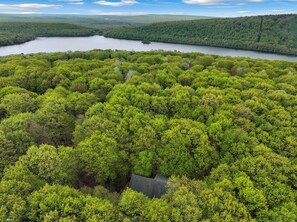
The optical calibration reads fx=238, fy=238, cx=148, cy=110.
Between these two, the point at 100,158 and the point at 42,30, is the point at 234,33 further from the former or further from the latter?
the point at 100,158

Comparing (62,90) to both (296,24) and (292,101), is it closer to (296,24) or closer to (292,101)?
(292,101)

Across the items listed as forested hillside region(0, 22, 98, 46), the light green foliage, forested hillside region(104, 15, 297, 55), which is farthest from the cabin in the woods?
forested hillside region(0, 22, 98, 46)

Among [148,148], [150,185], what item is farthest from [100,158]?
[150,185]

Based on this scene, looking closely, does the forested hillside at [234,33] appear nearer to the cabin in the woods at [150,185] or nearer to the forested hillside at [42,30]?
the forested hillside at [42,30]

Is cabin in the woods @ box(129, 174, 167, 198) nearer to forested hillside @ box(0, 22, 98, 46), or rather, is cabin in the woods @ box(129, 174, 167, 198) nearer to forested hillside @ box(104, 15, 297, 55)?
forested hillside @ box(104, 15, 297, 55)

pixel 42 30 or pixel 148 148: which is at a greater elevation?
pixel 42 30

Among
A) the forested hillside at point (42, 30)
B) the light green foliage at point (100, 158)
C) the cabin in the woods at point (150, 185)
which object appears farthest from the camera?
the forested hillside at point (42, 30)

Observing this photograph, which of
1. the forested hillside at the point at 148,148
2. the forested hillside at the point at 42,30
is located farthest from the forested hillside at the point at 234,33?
the forested hillside at the point at 148,148
